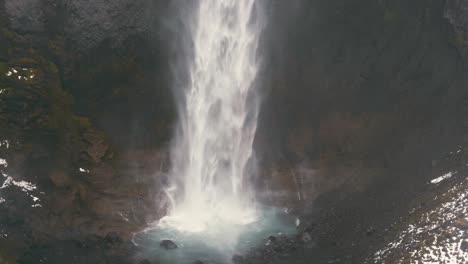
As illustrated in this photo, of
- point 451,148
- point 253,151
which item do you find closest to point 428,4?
point 451,148

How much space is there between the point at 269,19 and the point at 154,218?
15.1m

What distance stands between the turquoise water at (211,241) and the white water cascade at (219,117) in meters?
1.88

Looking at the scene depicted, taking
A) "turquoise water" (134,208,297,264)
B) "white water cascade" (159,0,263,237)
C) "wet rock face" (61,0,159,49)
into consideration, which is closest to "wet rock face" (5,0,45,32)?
"wet rock face" (61,0,159,49)

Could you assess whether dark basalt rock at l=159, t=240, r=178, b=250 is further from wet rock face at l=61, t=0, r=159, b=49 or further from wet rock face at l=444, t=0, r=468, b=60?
wet rock face at l=444, t=0, r=468, b=60

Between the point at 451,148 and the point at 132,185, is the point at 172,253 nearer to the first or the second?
the point at 132,185

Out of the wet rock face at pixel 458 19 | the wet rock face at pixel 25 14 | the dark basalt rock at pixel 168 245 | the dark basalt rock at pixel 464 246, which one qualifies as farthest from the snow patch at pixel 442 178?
the wet rock face at pixel 25 14

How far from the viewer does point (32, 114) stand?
108 feet

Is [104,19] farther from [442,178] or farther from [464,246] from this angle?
[464,246]

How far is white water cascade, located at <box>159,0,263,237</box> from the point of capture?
1467 inches

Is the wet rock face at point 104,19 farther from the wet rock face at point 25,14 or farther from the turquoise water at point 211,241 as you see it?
the turquoise water at point 211,241

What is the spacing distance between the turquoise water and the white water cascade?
188 cm

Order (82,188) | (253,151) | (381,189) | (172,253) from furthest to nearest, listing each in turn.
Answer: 1. (253,151)
2. (381,189)
3. (82,188)
4. (172,253)

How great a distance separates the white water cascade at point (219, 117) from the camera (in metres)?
37.2

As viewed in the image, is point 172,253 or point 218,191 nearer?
point 172,253
